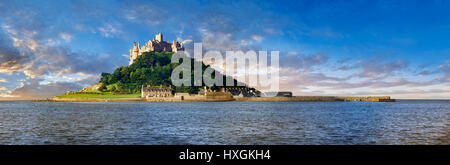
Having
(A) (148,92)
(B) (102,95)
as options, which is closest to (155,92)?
(A) (148,92)

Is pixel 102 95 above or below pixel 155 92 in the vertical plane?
below

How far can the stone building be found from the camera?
16762 centimetres

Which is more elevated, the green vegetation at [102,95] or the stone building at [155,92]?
the stone building at [155,92]

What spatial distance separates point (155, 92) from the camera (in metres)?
168

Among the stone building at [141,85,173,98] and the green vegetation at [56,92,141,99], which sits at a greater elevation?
the stone building at [141,85,173,98]

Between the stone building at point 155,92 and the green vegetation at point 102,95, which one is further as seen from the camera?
the green vegetation at point 102,95

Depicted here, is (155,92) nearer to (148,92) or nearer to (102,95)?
(148,92)

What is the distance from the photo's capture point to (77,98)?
576 feet

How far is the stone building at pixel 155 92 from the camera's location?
550ft

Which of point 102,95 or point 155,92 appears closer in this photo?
point 155,92
